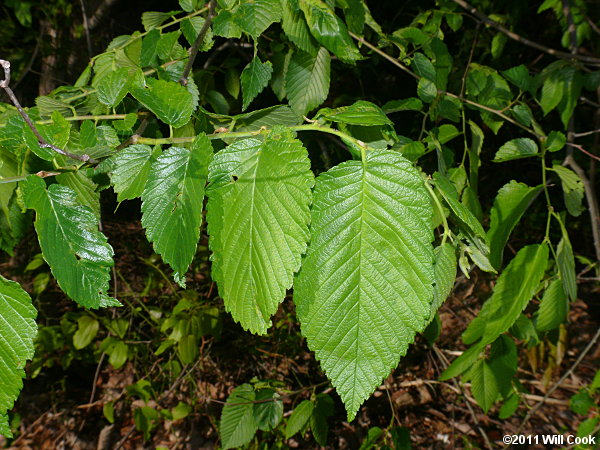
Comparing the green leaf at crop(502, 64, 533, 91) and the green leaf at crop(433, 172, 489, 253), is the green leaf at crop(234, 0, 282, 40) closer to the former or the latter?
the green leaf at crop(433, 172, 489, 253)

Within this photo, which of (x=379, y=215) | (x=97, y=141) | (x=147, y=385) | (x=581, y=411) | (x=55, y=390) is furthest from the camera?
(x=55, y=390)

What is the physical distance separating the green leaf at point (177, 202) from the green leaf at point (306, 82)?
643mm

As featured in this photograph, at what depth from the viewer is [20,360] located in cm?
49

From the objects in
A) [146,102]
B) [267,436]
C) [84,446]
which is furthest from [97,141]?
[84,446]

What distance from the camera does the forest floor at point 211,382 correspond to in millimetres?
2414

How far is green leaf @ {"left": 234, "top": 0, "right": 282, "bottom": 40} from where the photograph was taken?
2.40 ft

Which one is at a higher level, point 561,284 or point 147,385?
point 561,284

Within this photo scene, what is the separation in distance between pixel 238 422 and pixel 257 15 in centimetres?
158

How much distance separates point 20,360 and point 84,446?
2317 millimetres

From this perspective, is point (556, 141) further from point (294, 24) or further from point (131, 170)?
point (131, 170)

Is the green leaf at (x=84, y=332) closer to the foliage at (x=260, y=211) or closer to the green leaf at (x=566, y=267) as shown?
the foliage at (x=260, y=211)

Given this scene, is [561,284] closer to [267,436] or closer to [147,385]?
[267,436]

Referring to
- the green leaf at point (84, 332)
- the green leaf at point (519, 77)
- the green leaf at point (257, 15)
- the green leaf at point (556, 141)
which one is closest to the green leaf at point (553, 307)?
the green leaf at point (556, 141)

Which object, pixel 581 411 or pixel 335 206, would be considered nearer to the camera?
pixel 335 206
